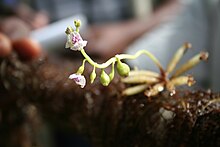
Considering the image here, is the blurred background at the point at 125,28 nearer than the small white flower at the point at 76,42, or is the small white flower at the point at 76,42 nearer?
the small white flower at the point at 76,42

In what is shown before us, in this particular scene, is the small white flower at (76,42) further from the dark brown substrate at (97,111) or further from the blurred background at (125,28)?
the blurred background at (125,28)

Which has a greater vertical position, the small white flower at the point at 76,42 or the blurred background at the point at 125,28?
the blurred background at the point at 125,28

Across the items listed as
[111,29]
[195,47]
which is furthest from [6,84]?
[111,29]

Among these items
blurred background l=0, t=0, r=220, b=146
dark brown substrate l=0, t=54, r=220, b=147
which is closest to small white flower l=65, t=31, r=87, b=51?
dark brown substrate l=0, t=54, r=220, b=147

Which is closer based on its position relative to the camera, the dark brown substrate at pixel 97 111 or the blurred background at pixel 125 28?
the dark brown substrate at pixel 97 111

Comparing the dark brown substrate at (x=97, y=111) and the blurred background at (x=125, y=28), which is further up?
the blurred background at (x=125, y=28)

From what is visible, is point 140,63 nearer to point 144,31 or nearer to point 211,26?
point 211,26

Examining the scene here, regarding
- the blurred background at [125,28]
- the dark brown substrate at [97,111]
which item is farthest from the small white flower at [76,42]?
the blurred background at [125,28]

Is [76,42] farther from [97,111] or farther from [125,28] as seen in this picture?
[125,28]
